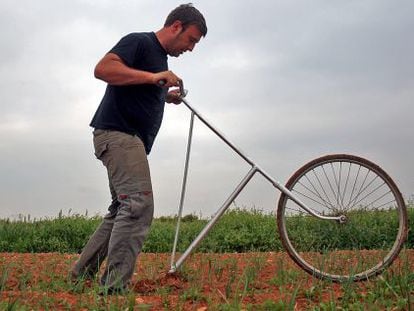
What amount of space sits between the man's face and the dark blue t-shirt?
11cm

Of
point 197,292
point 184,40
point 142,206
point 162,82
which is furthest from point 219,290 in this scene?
point 184,40

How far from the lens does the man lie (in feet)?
15.9

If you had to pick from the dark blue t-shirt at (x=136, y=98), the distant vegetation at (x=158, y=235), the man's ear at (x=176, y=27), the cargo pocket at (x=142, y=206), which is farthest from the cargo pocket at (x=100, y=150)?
the distant vegetation at (x=158, y=235)

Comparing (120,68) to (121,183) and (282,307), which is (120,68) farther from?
(282,307)

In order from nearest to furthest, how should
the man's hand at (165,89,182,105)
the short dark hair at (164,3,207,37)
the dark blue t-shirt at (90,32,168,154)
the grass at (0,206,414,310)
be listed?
1. the grass at (0,206,414,310)
2. the dark blue t-shirt at (90,32,168,154)
3. the short dark hair at (164,3,207,37)
4. the man's hand at (165,89,182,105)

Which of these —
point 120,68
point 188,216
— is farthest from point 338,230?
point 188,216

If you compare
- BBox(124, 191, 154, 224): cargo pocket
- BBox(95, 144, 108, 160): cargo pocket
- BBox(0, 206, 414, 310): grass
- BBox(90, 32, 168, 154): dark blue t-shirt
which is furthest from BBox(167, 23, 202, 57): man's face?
BBox(0, 206, 414, 310): grass

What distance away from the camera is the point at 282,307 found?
Answer: 12.8 feet

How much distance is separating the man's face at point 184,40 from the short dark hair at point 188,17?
3cm

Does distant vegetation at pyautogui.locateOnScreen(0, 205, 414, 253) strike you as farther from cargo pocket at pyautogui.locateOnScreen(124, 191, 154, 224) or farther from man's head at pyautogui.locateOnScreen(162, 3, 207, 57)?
man's head at pyautogui.locateOnScreen(162, 3, 207, 57)

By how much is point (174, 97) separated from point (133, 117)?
0.54 metres

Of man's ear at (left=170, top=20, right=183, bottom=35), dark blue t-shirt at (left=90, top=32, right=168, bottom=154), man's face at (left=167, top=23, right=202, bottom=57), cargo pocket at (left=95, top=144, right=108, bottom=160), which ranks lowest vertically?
cargo pocket at (left=95, top=144, right=108, bottom=160)

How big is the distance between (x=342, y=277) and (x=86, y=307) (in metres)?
2.16

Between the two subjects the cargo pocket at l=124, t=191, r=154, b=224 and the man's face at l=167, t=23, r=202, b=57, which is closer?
the cargo pocket at l=124, t=191, r=154, b=224
